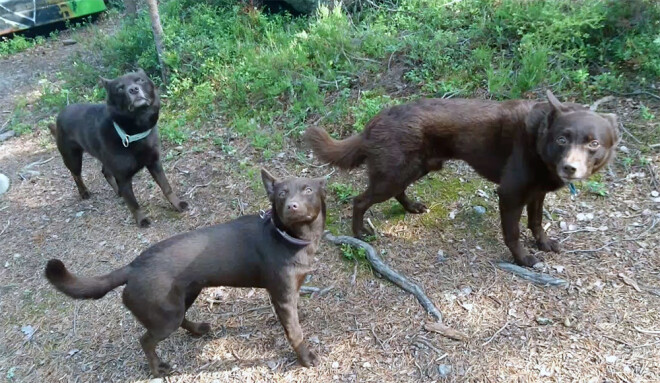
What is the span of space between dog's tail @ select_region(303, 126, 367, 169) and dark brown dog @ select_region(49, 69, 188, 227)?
1.59m

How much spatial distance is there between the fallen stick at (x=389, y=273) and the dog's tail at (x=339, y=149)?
2.14 ft

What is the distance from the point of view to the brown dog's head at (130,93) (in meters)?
4.67

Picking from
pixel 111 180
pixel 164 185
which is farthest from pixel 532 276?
pixel 111 180

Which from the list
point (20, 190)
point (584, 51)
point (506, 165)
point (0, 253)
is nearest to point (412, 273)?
point (506, 165)

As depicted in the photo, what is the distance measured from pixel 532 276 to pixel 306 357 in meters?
1.86

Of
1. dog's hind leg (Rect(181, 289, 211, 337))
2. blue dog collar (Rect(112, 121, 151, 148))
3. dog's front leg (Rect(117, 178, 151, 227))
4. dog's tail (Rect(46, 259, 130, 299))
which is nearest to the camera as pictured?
dog's tail (Rect(46, 259, 130, 299))

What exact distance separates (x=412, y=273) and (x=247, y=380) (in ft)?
5.10

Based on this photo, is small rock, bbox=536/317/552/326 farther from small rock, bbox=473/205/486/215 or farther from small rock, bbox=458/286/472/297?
small rock, bbox=473/205/486/215

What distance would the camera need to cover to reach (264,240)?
339 centimetres

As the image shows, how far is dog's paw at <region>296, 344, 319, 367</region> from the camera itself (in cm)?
354

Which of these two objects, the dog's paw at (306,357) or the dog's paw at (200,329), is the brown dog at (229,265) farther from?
the dog's paw at (200,329)

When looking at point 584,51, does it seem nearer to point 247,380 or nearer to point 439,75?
point 439,75

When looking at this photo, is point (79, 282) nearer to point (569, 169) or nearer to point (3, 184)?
point (569, 169)

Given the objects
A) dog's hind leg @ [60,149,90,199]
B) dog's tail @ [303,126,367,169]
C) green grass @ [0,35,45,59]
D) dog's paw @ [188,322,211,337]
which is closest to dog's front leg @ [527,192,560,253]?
dog's tail @ [303,126,367,169]
